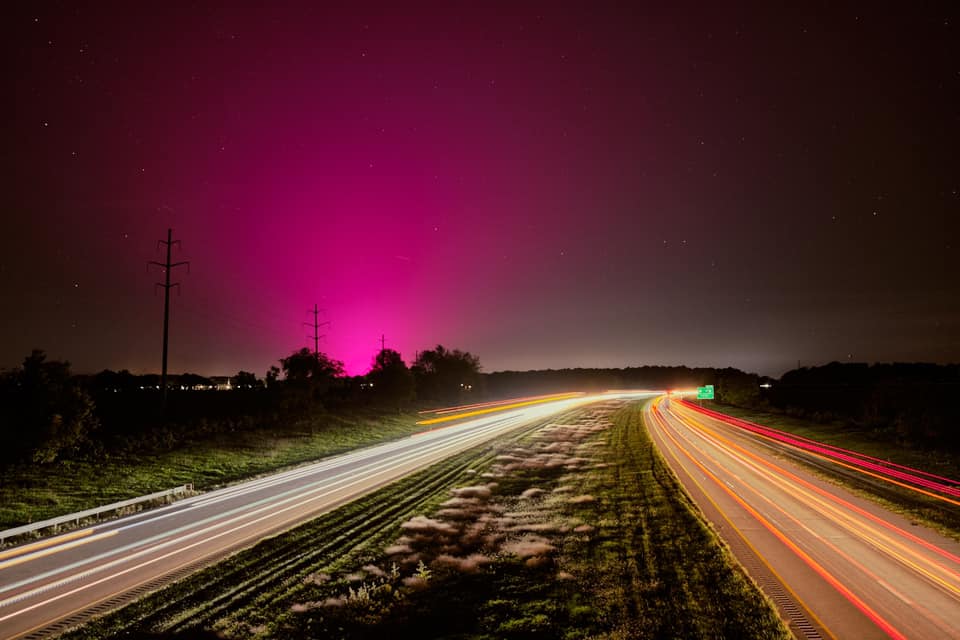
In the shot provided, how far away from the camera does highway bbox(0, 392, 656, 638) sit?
8984 millimetres

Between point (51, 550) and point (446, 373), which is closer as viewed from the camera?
point (51, 550)

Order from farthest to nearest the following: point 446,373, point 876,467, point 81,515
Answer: point 446,373, point 876,467, point 81,515

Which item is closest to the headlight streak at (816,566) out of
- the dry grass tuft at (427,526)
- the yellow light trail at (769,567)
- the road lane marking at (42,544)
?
the yellow light trail at (769,567)

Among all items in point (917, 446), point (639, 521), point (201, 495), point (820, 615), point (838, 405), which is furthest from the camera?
point (838, 405)

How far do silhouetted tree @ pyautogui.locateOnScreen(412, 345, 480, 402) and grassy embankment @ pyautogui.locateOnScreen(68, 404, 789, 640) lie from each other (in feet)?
225

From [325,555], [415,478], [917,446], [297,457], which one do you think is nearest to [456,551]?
[325,555]

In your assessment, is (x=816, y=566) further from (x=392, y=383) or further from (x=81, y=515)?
(x=392, y=383)

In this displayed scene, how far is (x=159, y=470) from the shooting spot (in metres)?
21.3

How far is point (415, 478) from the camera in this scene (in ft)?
65.9

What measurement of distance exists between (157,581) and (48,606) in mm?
1617

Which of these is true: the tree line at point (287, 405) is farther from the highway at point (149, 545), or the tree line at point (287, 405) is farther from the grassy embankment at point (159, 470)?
the highway at point (149, 545)

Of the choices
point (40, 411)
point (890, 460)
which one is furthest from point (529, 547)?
point (890, 460)

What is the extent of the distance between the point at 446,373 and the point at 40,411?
6936 cm

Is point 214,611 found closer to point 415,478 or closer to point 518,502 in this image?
point 518,502
